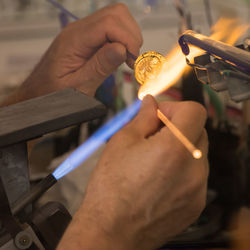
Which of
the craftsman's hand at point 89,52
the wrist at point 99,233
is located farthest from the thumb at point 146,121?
the craftsman's hand at point 89,52

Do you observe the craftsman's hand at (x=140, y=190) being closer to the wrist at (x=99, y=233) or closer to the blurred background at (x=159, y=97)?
the wrist at (x=99, y=233)

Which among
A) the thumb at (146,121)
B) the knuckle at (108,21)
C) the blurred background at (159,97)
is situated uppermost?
the knuckle at (108,21)

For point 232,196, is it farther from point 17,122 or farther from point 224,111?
point 17,122

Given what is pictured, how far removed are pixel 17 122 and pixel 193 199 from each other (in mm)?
283

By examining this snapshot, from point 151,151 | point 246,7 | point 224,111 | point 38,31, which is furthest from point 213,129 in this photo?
point 38,31

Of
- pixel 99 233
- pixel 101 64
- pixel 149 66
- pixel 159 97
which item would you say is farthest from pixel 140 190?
pixel 159 97

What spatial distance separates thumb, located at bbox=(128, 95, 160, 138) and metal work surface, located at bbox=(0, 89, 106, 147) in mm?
78

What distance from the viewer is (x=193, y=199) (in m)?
0.57

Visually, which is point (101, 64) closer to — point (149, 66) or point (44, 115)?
point (149, 66)

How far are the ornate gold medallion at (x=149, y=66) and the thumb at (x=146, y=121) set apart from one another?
0.15 meters

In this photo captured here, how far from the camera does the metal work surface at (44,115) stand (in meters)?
0.48

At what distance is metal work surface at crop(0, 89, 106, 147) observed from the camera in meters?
0.48

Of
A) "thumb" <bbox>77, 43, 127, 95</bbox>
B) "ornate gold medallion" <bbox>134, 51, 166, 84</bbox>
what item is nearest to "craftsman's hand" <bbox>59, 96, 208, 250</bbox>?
"ornate gold medallion" <bbox>134, 51, 166, 84</bbox>

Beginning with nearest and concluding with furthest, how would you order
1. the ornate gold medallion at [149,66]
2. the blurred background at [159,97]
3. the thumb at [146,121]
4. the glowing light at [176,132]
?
the glowing light at [176,132], the thumb at [146,121], the ornate gold medallion at [149,66], the blurred background at [159,97]
